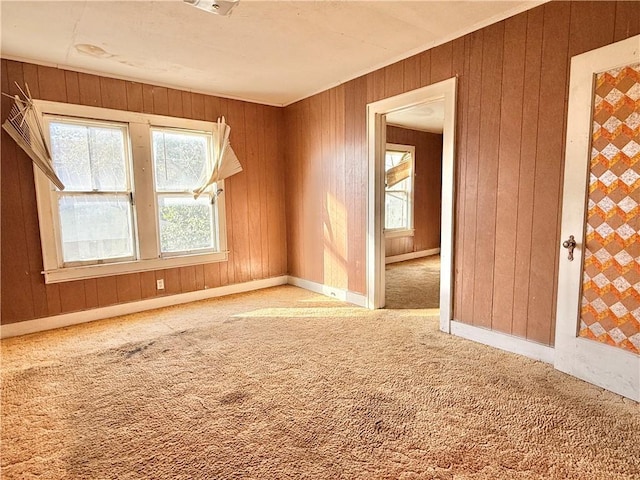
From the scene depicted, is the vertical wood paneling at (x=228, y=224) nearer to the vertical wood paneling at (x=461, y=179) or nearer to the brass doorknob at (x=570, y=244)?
the vertical wood paneling at (x=461, y=179)

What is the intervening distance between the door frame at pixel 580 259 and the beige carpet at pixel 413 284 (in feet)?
5.45

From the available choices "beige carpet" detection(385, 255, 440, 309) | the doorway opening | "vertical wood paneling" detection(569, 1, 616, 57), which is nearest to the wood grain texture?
"vertical wood paneling" detection(569, 1, 616, 57)

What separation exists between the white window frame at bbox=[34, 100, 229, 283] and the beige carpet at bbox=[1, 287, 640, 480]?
0.77 meters

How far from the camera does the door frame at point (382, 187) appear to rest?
3033 mm

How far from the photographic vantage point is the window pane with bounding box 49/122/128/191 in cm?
344

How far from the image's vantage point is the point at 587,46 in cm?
223

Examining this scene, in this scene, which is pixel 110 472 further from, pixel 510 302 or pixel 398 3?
pixel 398 3

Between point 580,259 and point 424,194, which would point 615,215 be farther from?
point 424,194

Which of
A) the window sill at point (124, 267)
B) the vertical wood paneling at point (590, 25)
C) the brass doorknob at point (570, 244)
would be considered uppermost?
the vertical wood paneling at point (590, 25)

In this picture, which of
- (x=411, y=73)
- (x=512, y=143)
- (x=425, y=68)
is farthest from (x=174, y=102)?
(x=512, y=143)

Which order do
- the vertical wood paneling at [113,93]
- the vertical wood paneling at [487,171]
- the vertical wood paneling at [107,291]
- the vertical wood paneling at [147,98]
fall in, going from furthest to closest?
the vertical wood paneling at [147,98] < the vertical wood paneling at [107,291] < the vertical wood paneling at [113,93] < the vertical wood paneling at [487,171]

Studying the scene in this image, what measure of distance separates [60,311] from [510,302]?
13.6ft

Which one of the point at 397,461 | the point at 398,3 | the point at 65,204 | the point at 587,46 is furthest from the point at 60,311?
the point at 587,46

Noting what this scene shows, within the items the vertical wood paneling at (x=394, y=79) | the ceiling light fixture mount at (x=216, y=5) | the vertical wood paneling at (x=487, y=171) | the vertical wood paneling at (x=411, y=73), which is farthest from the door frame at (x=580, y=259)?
the ceiling light fixture mount at (x=216, y=5)
